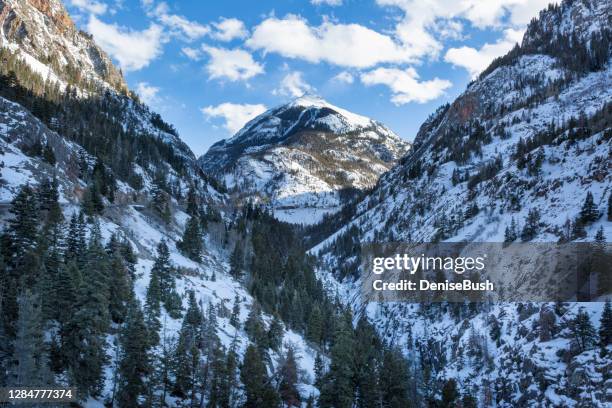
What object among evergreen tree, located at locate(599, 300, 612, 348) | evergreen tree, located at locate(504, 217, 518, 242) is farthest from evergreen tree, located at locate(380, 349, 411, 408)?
evergreen tree, located at locate(504, 217, 518, 242)

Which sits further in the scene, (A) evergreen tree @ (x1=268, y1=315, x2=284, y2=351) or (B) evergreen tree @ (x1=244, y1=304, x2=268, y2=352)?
(A) evergreen tree @ (x1=268, y1=315, x2=284, y2=351)

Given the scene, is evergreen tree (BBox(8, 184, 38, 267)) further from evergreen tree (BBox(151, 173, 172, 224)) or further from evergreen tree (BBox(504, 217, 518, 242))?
evergreen tree (BBox(504, 217, 518, 242))

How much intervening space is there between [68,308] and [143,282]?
914 inches

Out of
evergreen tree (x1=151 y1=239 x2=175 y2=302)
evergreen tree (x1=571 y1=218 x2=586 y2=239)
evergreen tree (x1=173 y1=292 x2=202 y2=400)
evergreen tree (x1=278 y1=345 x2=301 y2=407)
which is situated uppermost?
evergreen tree (x1=571 y1=218 x2=586 y2=239)

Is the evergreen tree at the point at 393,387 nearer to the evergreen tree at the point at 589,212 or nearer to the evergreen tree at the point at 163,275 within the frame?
the evergreen tree at the point at 163,275

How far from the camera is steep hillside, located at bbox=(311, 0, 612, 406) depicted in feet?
207

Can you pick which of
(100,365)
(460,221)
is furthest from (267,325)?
(460,221)

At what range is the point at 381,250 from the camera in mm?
158250

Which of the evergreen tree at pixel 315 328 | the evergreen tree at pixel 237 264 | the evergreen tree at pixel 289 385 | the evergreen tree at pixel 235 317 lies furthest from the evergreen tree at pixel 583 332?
the evergreen tree at pixel 237 264

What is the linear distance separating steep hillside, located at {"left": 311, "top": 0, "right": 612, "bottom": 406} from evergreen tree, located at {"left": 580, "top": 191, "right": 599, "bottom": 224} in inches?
7.0

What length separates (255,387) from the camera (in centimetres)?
4994

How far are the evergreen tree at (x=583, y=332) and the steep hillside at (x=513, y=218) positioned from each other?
428 millimetres

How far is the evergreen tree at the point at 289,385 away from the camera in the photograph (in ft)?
193

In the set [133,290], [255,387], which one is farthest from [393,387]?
[133,290]
